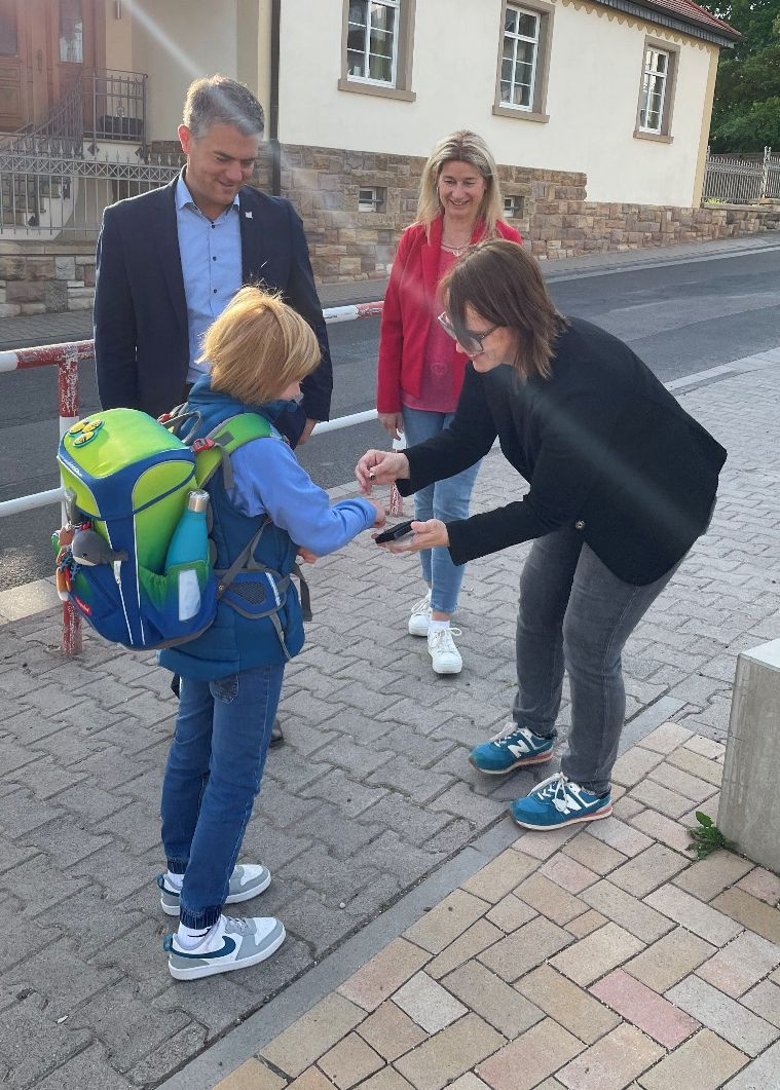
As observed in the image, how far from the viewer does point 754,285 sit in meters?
17.7

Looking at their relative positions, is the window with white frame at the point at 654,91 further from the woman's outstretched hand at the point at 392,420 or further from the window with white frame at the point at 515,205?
the woman's outstretched hand at the point at 392,420

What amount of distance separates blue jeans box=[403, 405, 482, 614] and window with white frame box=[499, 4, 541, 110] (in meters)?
16.6

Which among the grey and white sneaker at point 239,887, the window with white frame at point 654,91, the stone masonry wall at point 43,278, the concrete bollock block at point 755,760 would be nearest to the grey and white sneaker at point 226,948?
the grey and white sneaker at point 239,887

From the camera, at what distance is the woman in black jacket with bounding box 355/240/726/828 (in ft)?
8.83

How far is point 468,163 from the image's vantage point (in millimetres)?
3834

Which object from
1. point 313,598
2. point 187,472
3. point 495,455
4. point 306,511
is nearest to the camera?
point 187,472

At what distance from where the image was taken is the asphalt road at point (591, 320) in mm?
6566

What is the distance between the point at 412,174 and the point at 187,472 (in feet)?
53.9

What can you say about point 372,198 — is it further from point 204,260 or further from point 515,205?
point 204,260

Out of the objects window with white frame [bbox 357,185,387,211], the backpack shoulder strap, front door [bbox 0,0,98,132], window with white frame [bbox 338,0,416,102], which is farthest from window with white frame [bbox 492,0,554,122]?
the backpack shoulder strap

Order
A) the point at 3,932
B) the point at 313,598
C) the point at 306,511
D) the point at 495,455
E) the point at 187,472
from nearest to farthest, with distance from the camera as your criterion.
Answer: the point at 187,472, the point at 306,511, the point at 3,932, the point at 313,598, the point at 495,455

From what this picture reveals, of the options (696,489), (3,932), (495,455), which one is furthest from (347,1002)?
(495,455)

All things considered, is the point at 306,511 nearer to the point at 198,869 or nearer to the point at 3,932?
the point at 198,869

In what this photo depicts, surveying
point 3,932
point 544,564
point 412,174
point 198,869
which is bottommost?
point 3,932
